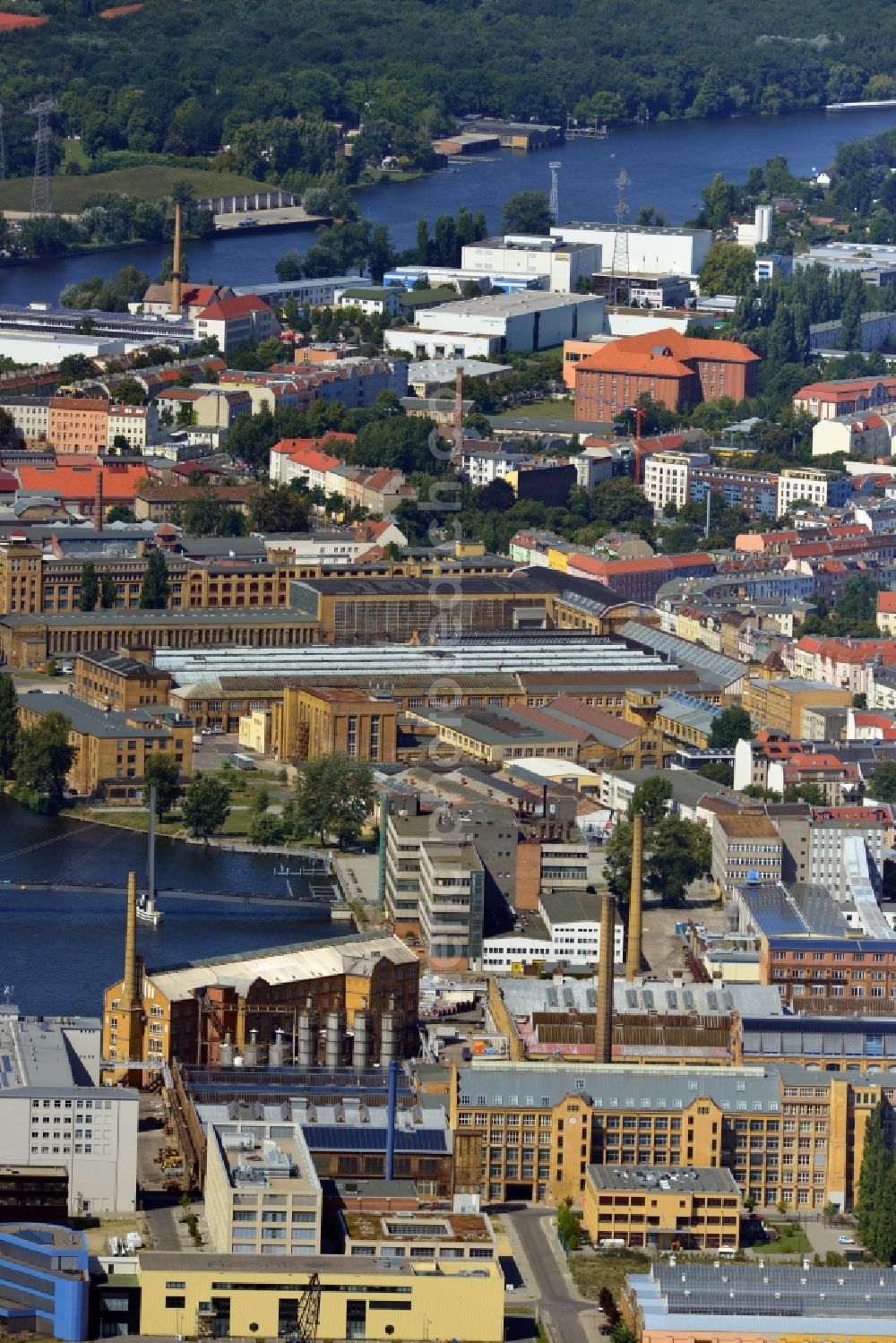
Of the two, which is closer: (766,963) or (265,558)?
(766,963)

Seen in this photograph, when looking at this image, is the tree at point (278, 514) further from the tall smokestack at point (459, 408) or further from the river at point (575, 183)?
the river at point (575, 183)

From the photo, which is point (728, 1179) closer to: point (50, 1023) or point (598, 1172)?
point (598, 1172)

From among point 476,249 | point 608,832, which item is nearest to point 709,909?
point 608,832

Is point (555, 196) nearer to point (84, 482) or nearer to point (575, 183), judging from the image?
point (575, 183)

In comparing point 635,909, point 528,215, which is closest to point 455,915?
point 635,909

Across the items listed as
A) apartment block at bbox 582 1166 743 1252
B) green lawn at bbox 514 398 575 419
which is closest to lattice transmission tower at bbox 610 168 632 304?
green lawn at bbox 514 398 575 419

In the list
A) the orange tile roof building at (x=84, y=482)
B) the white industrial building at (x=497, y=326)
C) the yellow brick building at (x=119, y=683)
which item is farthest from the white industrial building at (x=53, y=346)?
the yellow brick building at (x=119, y=683)
